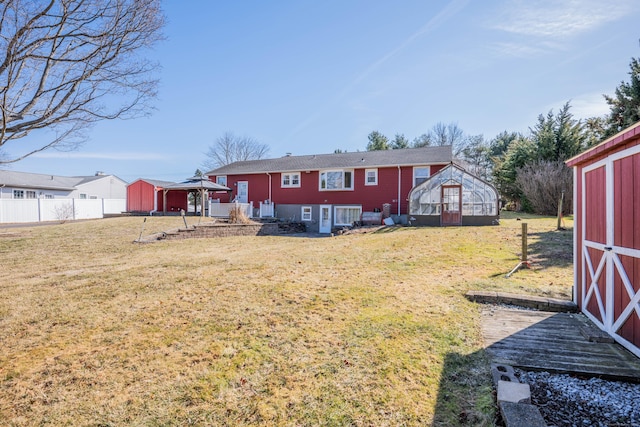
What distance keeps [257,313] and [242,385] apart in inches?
65.8

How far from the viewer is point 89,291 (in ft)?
18.7

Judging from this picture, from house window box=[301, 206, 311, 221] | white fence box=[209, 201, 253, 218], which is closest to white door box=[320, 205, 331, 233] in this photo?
house window box=[301, 206, 311, 221]

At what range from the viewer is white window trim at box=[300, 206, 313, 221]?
836 inches

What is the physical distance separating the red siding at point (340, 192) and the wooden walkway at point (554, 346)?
1428 centimetres

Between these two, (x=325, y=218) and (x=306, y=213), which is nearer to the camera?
(x=325, y=218)

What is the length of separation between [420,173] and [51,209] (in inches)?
1059

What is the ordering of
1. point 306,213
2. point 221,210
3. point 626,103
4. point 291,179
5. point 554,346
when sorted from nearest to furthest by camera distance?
1. point 554,346
2. point 626,103
3. point 221,210
4. point 306,213
5. point 291,179

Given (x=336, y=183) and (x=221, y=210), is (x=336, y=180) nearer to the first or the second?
(x=336, y=183)

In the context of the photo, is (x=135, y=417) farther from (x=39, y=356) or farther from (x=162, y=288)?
(x=162, y=288)

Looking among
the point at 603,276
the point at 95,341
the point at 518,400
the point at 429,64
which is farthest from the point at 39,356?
the point at 429,64

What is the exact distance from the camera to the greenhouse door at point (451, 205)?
15.5 metres

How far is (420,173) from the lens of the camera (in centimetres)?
1852

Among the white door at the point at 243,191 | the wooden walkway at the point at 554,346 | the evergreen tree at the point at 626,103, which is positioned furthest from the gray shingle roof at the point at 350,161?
the wooden walkway at the point at 554,346

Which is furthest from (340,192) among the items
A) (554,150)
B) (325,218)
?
(554,150)
